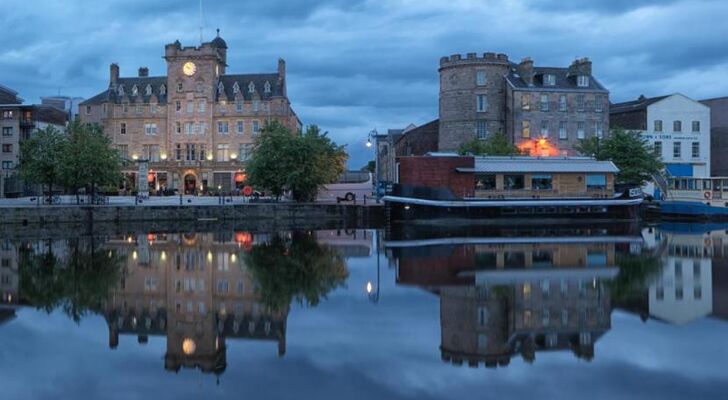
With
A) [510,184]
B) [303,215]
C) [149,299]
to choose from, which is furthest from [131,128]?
[149,299]

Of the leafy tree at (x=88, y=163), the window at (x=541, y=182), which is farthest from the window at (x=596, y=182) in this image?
the leafy tree at (x=88, y=163)

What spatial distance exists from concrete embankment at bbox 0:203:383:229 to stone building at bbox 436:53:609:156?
18269 mm

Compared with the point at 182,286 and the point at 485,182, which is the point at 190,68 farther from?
the point at 182,286

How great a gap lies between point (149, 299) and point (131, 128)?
67331mm

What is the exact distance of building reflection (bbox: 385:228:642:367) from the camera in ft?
42.6

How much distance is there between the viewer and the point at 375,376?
11.1m

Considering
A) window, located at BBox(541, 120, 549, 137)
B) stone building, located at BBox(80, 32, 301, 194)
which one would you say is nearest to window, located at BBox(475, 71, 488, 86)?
window, located at BBox(541, 120, 549, 137)

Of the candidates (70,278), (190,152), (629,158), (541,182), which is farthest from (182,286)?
(190,152)

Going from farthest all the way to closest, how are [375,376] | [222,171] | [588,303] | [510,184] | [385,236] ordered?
[222,171] < [510,184] < [385,236] < [588,303] < [375,376]

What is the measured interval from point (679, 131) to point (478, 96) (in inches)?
771

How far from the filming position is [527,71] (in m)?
66.9

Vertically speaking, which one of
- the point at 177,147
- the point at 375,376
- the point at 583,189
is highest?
the point at 177,147

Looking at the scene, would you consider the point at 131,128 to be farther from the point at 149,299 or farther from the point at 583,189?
the point at 149,299

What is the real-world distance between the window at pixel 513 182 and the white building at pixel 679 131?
25064mm
